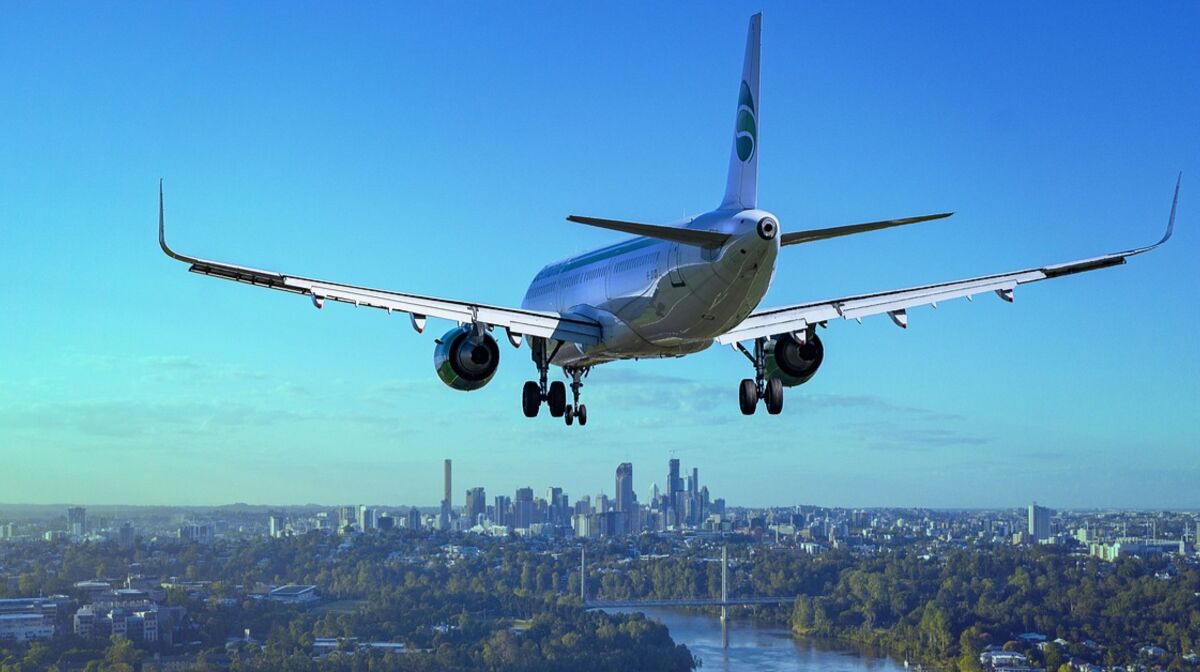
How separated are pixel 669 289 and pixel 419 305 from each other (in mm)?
8386

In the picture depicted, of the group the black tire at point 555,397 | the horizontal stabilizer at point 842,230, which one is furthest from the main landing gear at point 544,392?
the horizontal stabilizer at point 842,230

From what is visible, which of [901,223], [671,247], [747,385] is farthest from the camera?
[747,385]

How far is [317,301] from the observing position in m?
48.3


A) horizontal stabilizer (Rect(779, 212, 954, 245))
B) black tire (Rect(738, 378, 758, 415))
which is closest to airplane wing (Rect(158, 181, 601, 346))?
black tire (Rect(738, 378, 758, 415))

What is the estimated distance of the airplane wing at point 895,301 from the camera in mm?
52188

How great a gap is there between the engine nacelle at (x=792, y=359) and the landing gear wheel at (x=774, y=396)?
1757 millimetres

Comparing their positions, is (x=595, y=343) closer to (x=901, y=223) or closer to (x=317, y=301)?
(x=317, y=301)

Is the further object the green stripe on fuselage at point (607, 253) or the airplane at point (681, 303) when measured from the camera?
the green stripe on fuselage at point (607, 253)

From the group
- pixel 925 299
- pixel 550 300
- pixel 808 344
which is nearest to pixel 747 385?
pixel 808 344

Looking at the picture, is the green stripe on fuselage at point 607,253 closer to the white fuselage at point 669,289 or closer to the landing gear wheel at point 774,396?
the white fuselage at point 669,289

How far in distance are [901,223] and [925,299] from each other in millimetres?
11653

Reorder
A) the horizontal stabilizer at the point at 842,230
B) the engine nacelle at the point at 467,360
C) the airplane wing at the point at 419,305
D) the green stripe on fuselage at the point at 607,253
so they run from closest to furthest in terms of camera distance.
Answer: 1. the horizontal stabilizer at the point at 842,230
2. the airplane wing at the point at 419,305
3. the green stripe on fuselage at the point at 607,253
4. the engine nacelle at the point at 467,360

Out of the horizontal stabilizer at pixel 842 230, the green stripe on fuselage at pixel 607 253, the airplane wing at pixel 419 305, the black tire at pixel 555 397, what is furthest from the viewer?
the black tire at pixel 555 397

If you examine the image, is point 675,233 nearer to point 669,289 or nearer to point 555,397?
point 669,289
